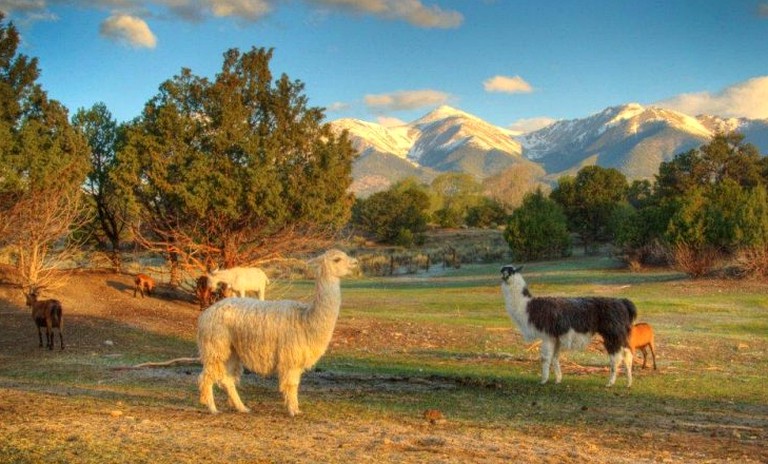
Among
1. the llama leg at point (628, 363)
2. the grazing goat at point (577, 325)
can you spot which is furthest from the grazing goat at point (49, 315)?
the llama leg at point (628, 363)

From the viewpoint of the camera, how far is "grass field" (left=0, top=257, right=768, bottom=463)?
753cm

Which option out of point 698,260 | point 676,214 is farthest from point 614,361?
point 676,214

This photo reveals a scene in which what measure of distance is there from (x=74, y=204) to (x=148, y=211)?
2430mm

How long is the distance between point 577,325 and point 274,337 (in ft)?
20.9

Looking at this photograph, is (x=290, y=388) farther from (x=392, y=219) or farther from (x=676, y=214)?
(x=392, y=219)

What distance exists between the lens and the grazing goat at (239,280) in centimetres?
2220

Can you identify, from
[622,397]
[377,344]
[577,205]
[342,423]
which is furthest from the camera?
[577,205]

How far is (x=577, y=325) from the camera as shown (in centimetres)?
1355

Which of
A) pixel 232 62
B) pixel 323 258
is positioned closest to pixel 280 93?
pixel 232 62

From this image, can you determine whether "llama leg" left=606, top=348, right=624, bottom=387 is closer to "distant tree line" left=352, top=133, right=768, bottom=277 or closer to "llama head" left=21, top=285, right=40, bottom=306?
"llama head" left=21, top=285, right=40, bottom=306

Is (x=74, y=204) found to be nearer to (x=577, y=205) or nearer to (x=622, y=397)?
(x=622, y=397)

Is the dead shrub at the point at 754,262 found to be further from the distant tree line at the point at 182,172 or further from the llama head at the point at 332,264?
the llama head at the point at 332,264

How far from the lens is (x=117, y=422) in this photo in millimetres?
8297

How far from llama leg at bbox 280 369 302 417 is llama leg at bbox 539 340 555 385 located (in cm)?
559
